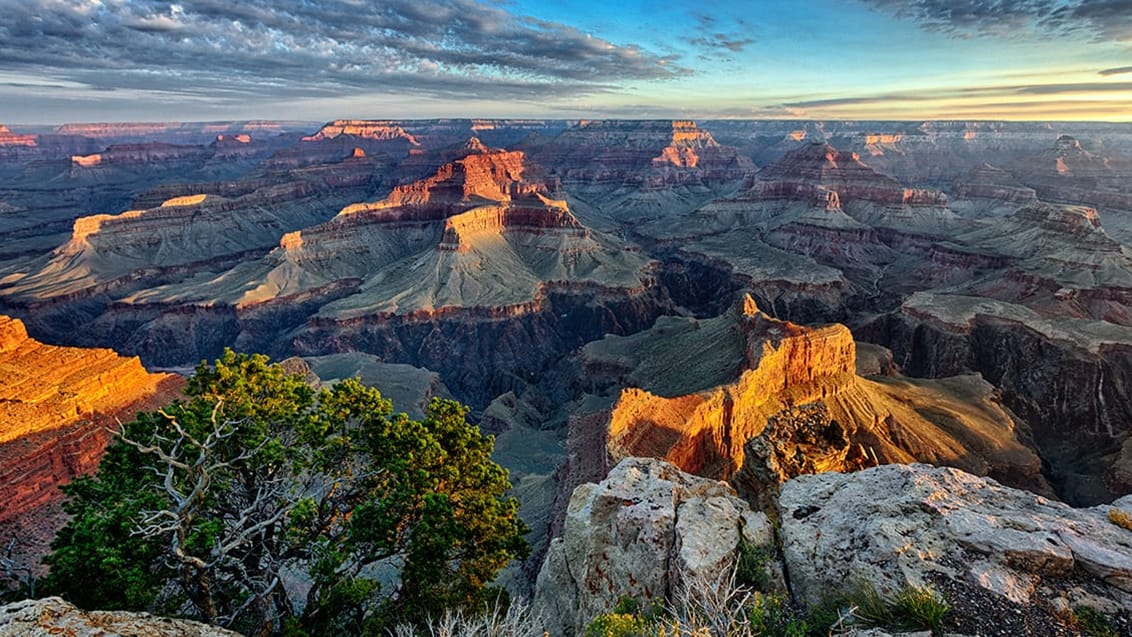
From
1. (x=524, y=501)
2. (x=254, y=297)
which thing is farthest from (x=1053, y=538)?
(x=254, y=297)

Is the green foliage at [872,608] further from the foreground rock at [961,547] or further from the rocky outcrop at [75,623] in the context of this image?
the rocky outcrop at [75,623]

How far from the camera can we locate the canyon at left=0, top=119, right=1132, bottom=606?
145 feet

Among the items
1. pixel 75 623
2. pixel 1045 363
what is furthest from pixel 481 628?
pixel 1045 363

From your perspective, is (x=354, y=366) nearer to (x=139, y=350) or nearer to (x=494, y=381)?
(x=494, y=381)

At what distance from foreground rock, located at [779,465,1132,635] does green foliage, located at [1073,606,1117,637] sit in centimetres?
14

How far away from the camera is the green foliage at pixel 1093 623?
1048cm

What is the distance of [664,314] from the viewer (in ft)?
379

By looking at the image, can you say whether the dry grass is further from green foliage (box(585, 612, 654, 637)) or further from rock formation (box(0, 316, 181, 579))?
rock formation (box(0, 316, 181, 579))

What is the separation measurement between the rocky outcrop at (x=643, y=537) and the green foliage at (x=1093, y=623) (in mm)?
6284

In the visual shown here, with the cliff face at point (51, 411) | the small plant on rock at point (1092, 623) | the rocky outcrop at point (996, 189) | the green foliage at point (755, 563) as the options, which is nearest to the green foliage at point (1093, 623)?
the small plant on rock at point (1092, 623)

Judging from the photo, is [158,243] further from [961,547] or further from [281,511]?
[961,547]

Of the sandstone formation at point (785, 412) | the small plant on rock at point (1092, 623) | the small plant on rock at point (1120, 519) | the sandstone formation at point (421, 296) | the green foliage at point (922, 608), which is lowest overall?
the sandstone formation at point (421, 296)

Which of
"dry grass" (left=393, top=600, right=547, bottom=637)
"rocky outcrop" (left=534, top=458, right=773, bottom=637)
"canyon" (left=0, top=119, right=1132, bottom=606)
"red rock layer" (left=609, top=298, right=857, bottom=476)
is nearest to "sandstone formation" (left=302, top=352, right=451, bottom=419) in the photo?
"canyon" (left=0, top=119, right=1132, bottom=606)

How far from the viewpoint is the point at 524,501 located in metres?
42.0
